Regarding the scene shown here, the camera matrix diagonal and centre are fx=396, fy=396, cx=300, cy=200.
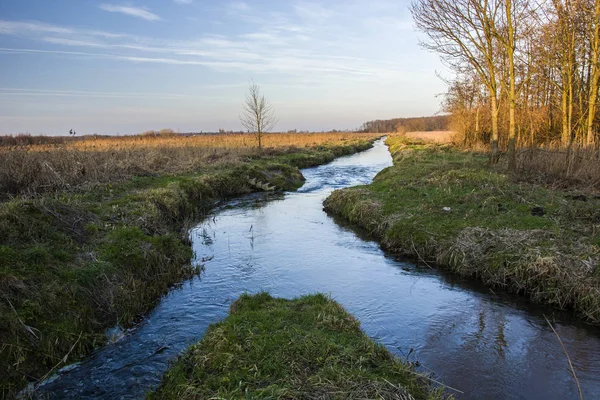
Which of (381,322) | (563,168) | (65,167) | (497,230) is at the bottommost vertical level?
(381,322)

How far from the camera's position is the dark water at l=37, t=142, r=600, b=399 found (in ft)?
17.2

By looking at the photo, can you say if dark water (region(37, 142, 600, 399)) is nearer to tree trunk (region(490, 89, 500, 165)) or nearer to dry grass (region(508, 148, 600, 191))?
dry grass (region(508, 148, 600, 191))

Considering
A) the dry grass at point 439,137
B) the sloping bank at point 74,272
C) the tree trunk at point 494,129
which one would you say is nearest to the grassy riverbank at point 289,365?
the sloping bank at point 74,272

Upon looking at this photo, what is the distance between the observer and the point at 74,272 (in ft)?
22.5

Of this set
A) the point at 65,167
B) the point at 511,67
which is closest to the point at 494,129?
the point at 511,67

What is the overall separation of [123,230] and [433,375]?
23.9 feet

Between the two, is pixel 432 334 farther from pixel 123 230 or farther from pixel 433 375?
pixel 123 230

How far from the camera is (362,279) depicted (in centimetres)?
893

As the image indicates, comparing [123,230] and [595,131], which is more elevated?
[595,131]

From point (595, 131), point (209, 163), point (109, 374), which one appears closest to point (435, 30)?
point (595, 131)

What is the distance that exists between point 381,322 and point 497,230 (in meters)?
4.59

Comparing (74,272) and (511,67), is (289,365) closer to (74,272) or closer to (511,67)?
(74,272)

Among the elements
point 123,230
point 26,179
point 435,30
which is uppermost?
point 435,30

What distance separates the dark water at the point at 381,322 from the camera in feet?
17.2
